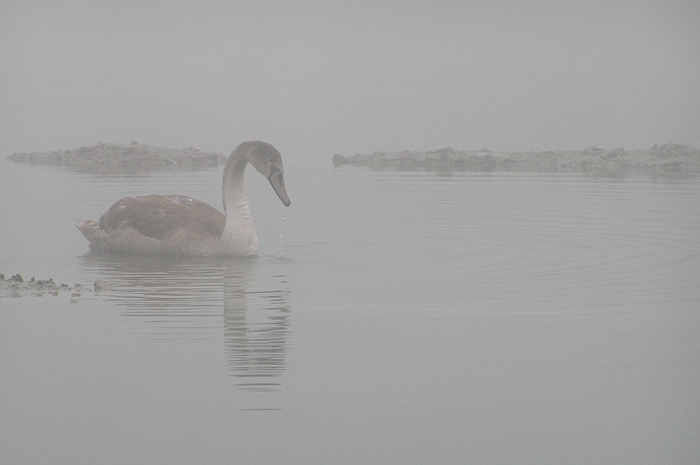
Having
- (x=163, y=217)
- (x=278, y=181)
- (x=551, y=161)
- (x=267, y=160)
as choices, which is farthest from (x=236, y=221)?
(x=551, y=161)

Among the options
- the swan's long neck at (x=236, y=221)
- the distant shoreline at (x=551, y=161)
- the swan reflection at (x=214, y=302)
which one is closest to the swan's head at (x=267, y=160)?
the swan's long neck at (x=236, y=221)

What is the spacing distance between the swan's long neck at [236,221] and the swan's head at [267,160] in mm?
325

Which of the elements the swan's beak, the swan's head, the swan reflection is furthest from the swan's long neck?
the swan's beak

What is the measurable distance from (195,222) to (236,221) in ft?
1.83

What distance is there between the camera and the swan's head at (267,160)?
11.5m

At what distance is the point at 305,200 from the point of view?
62.3 ft

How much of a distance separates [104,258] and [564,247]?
18.9ft

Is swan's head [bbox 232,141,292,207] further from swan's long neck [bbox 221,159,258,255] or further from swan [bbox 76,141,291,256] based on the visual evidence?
swan's long neck [bbox 221,159,258,255]

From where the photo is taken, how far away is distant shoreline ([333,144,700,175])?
28.7 metres

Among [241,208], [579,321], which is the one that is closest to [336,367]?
[579,321]

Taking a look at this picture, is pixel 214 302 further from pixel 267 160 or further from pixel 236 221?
pixel 267 160

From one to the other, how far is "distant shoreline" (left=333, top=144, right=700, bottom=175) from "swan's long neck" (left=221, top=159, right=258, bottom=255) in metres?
17.7

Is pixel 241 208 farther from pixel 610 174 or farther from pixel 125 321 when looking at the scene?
pixel 610 174

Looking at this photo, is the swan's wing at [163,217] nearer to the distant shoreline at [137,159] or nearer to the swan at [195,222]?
the swan at [195,222]
